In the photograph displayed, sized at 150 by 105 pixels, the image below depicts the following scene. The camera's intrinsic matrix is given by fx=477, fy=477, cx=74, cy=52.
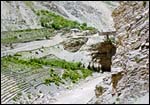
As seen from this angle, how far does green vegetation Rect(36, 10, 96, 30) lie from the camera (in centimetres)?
4988

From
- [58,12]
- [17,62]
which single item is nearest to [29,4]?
[58,12]

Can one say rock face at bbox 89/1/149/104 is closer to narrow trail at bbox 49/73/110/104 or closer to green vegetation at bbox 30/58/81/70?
narrow trail at bbox 49/73/110/104

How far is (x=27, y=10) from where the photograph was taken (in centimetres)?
5072

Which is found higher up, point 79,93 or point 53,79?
point 53,79

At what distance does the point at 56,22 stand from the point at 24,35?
7033mm

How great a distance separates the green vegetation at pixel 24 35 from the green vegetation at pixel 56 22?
2.42m

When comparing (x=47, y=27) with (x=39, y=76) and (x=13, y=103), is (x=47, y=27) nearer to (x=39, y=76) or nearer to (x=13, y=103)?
(x=39, y=76)

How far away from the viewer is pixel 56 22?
50.6m

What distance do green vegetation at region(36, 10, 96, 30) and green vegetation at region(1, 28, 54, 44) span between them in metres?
2.42

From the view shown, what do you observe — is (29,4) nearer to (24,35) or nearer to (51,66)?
(24,35)

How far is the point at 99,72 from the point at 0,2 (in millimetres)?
16031

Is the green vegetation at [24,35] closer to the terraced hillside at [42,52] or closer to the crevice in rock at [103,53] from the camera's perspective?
the terraced hillside at [42,52]

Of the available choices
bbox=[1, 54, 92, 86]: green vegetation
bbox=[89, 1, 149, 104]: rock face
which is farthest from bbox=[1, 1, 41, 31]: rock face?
bbox=[89, 1, 149, 104]: rock face

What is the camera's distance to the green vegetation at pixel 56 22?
49.9 meters
